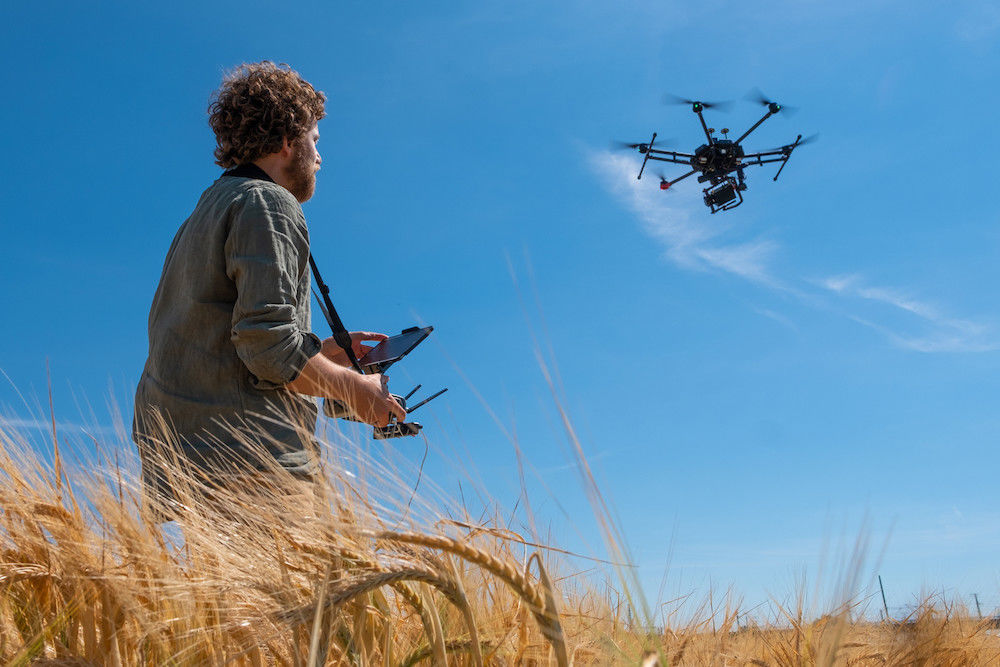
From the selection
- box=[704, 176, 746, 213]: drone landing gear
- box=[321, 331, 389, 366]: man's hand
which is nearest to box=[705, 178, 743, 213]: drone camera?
box=[704, 176, 746, 213]: drone landing gear

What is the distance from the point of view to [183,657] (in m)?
1.60

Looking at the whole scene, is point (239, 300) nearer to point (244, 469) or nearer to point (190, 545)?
point (244, 469)

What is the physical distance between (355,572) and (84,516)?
0.91 m

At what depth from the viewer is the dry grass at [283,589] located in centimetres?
133

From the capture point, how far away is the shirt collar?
220 centimetres

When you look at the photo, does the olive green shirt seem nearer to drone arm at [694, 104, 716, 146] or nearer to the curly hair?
the curly hair

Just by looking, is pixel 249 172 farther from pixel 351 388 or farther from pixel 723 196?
pixel 723 196

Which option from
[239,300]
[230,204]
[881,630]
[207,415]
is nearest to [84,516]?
[207,415]

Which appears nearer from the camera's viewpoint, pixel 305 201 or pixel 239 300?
pixel 239 300

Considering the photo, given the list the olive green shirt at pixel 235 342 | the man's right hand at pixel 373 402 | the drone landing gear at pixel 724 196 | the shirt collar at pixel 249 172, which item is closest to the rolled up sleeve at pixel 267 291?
the olive green shirt at pixel 235 342

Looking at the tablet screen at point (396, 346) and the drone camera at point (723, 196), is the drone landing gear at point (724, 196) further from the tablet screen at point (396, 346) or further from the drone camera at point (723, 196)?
the tablet screen at point (396, 346)

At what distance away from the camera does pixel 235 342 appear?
1.88 meters

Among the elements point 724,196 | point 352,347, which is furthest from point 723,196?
point 352,347

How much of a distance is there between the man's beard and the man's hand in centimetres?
45
